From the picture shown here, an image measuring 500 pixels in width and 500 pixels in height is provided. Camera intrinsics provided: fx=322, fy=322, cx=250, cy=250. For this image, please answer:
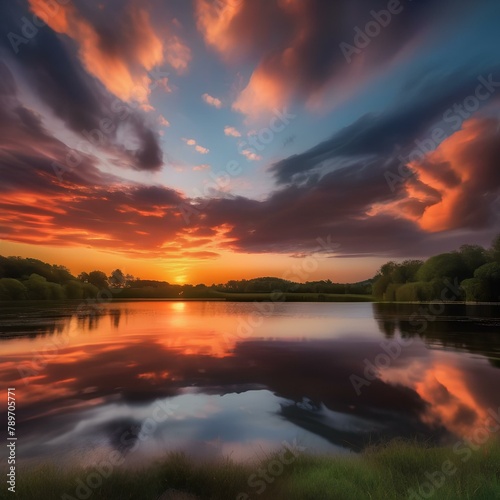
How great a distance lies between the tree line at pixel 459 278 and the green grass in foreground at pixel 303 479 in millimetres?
105318

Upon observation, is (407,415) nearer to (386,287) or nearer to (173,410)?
(173,410)

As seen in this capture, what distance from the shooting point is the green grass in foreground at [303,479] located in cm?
781

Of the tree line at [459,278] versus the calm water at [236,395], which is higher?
the tree line at [459,278]

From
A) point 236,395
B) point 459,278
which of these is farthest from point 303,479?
point 459,278

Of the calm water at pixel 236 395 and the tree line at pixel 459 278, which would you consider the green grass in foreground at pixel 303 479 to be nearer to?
the calm water at pixel 236 395

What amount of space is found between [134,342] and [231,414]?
72.7 feet

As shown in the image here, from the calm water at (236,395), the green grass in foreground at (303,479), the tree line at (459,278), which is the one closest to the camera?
the green grass in foreground at (303,479)

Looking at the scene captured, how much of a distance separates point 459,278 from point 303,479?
131 metres

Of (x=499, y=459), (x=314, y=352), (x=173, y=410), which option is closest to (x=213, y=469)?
(x=173, y=410)

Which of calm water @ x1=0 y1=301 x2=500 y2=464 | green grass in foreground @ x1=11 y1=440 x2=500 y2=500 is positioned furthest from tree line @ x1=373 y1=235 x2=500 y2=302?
green grass in foreground @ x1=11 y1=440 x2=500 y2=500

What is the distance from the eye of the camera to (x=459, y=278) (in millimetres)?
116812

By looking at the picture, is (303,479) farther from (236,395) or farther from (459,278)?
(459,278)

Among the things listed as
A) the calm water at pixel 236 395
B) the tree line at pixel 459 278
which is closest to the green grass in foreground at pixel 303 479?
the calm water at pixel 236 395

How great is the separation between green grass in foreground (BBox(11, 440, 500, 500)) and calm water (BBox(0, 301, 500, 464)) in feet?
4.66
